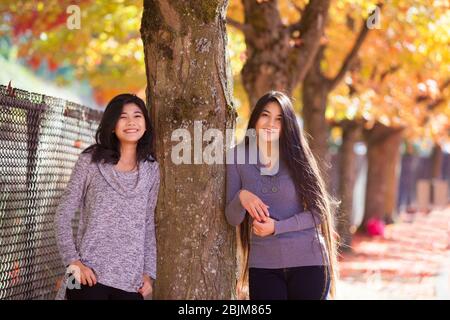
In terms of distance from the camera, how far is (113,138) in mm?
5223

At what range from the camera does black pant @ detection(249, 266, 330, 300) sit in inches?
204

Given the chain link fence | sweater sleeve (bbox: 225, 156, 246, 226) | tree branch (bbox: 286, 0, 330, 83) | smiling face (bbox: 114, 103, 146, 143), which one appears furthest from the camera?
tree branch (bbox: 286, 0, 330, 83)

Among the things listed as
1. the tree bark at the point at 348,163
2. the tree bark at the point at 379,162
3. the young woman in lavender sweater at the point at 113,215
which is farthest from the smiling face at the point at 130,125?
the tree bark at the point at 379,162

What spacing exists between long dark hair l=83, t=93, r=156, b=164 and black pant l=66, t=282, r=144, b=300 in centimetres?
78

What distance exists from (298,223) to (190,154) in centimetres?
84

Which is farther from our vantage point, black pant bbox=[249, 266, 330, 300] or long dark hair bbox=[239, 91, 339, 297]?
long dark hair bbox=[239, 91, 339, 297]

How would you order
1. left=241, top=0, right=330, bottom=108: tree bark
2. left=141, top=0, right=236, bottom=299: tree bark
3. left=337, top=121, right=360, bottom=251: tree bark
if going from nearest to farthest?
left=141, top=0, right=236, bottom=299: tree bark < left=241, top=0, right=330, bottom=108: tree bark < left=337, top=121, right=360, bottom=251: tree bark

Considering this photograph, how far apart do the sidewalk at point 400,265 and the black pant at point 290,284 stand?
5.08 meters

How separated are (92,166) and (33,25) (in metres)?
10.0

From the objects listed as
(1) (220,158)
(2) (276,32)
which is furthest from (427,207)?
(1) (220,158)

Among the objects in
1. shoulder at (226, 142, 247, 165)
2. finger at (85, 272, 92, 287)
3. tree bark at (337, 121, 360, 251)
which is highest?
tree bark at (337, 121, 360, 251)

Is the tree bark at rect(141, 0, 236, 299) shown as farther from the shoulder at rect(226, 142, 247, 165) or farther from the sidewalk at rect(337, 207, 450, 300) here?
the sidewalk at rect(337, 207, 450, 300)

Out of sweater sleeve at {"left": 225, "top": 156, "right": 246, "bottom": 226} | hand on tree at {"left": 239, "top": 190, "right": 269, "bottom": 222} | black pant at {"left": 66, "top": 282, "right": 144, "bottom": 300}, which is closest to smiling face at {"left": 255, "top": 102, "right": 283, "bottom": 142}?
sweater sleeve at {"left": 225, "top": 156, "right": 246, "bottom": 226}

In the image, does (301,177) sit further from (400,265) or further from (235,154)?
(400,265)
